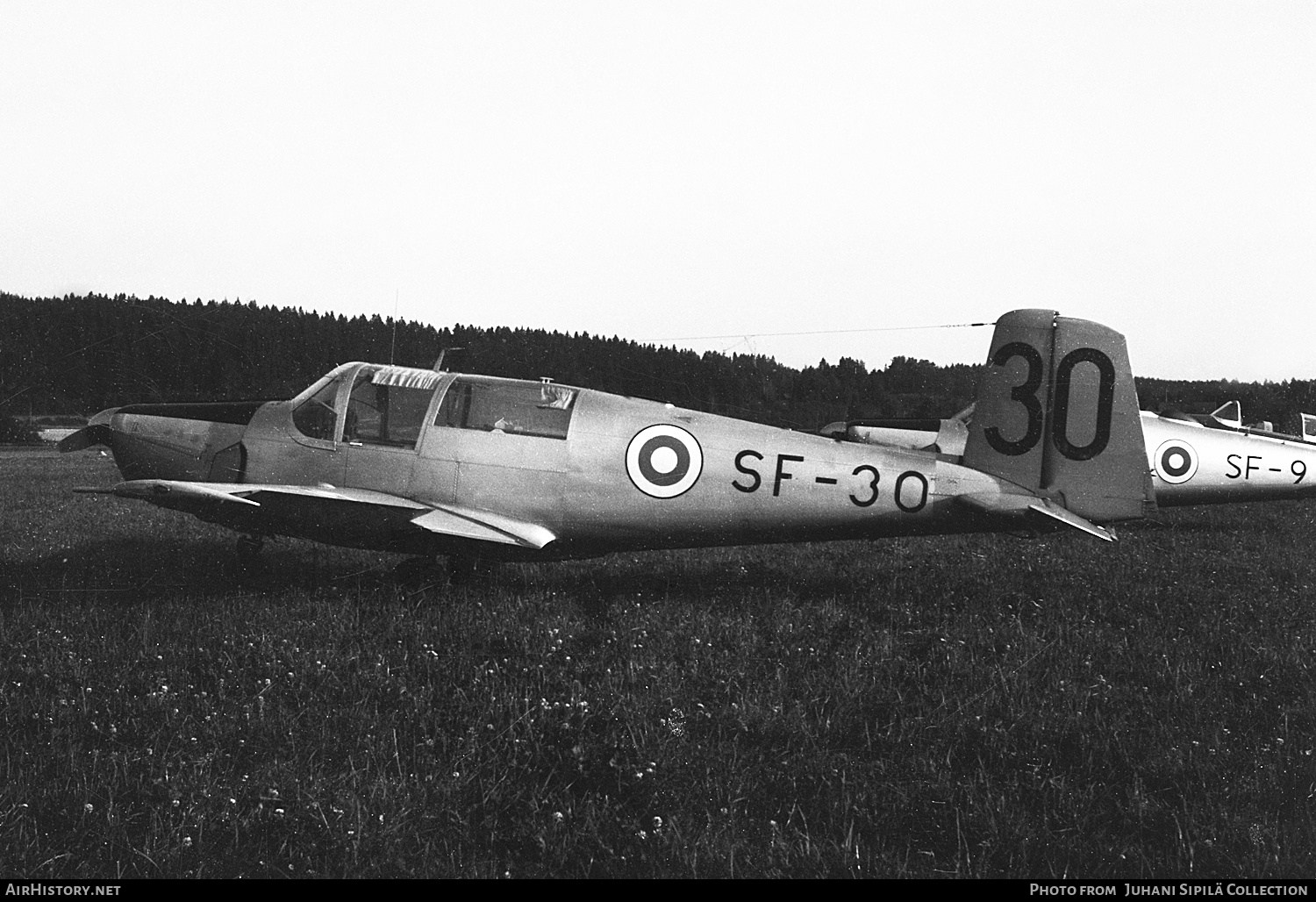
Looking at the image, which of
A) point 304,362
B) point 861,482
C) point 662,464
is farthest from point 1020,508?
point 304,362

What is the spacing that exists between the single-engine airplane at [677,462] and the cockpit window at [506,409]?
Answer: 1 cm

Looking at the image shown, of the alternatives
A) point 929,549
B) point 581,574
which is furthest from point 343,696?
point 929,549

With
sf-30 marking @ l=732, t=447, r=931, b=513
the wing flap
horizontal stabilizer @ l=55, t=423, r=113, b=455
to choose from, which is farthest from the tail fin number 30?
horizontal stabilizer @ l=55, t=423, r=113, b=455

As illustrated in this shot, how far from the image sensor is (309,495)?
5719 mm

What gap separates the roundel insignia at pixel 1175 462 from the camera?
11.3 metres

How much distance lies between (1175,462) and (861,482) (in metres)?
7.70

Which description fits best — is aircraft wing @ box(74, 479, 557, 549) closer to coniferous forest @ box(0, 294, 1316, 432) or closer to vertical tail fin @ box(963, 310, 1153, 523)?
vertical tail fin @ box(963, 310, 1153, 523)

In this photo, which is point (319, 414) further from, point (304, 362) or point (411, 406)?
point (304, 362)

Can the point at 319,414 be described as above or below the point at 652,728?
above

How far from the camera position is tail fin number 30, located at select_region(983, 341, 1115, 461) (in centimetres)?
641

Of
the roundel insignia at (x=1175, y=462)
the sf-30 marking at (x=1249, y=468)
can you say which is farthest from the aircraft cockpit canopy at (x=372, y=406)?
the sf-30 marking at (x=1249, y=468)

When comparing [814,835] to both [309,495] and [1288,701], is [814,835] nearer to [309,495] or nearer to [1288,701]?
[1288,701]

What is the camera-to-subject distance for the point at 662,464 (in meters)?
6.34
